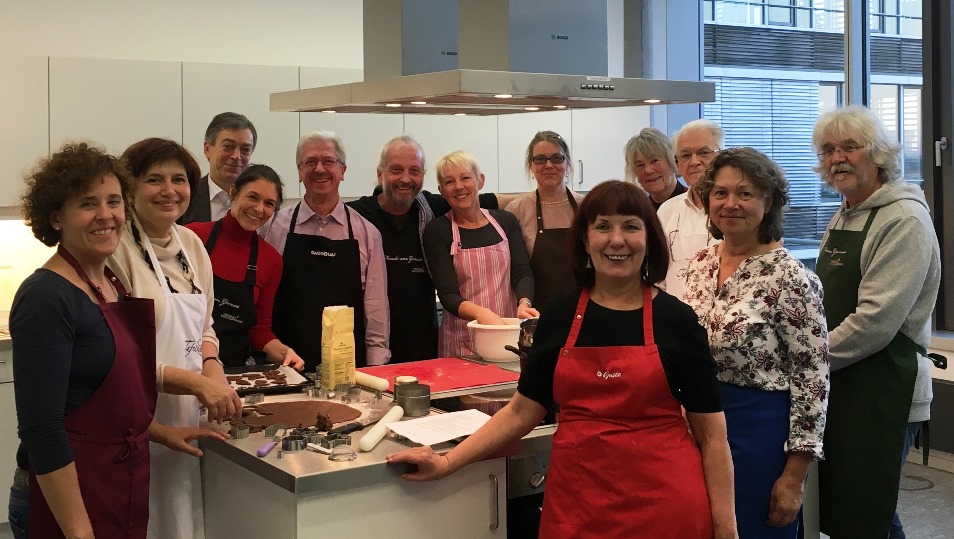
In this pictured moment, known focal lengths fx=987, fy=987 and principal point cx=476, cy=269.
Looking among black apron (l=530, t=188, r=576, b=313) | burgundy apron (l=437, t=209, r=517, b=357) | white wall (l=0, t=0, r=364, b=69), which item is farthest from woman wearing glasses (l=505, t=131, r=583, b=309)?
white wall (l=0, t=0, r=364, b=69)

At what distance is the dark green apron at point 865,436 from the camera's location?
105 inches

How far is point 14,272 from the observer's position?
4527mm

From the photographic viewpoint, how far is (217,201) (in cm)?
371

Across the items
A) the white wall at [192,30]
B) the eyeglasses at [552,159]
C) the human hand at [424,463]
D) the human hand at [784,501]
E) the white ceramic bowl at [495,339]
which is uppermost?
the white wall at [192,30]

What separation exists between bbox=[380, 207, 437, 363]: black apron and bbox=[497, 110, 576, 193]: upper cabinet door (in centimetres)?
190

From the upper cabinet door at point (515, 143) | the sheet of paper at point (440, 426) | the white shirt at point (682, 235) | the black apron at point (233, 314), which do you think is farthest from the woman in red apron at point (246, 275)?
the upper cabinet door at point (515, 143)

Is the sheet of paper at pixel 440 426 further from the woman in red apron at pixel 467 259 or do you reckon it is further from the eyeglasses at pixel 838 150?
the eyeglasses at pixel 838 150

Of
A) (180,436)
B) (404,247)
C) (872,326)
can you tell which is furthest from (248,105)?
(872,326)

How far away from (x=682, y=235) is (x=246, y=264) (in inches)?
54.6

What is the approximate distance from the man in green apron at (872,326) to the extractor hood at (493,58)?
52cm

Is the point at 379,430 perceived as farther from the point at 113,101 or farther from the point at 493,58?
the point at 113,101

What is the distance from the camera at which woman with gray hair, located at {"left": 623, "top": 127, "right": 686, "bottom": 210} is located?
11.7 feet

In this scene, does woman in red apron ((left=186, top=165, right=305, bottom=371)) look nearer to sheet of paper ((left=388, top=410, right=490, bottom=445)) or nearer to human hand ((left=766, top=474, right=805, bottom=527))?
sheet of paper ((left=388, top=410, right=490, bottom=445))

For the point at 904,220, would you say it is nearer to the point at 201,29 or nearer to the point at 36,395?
the point at 36,395
